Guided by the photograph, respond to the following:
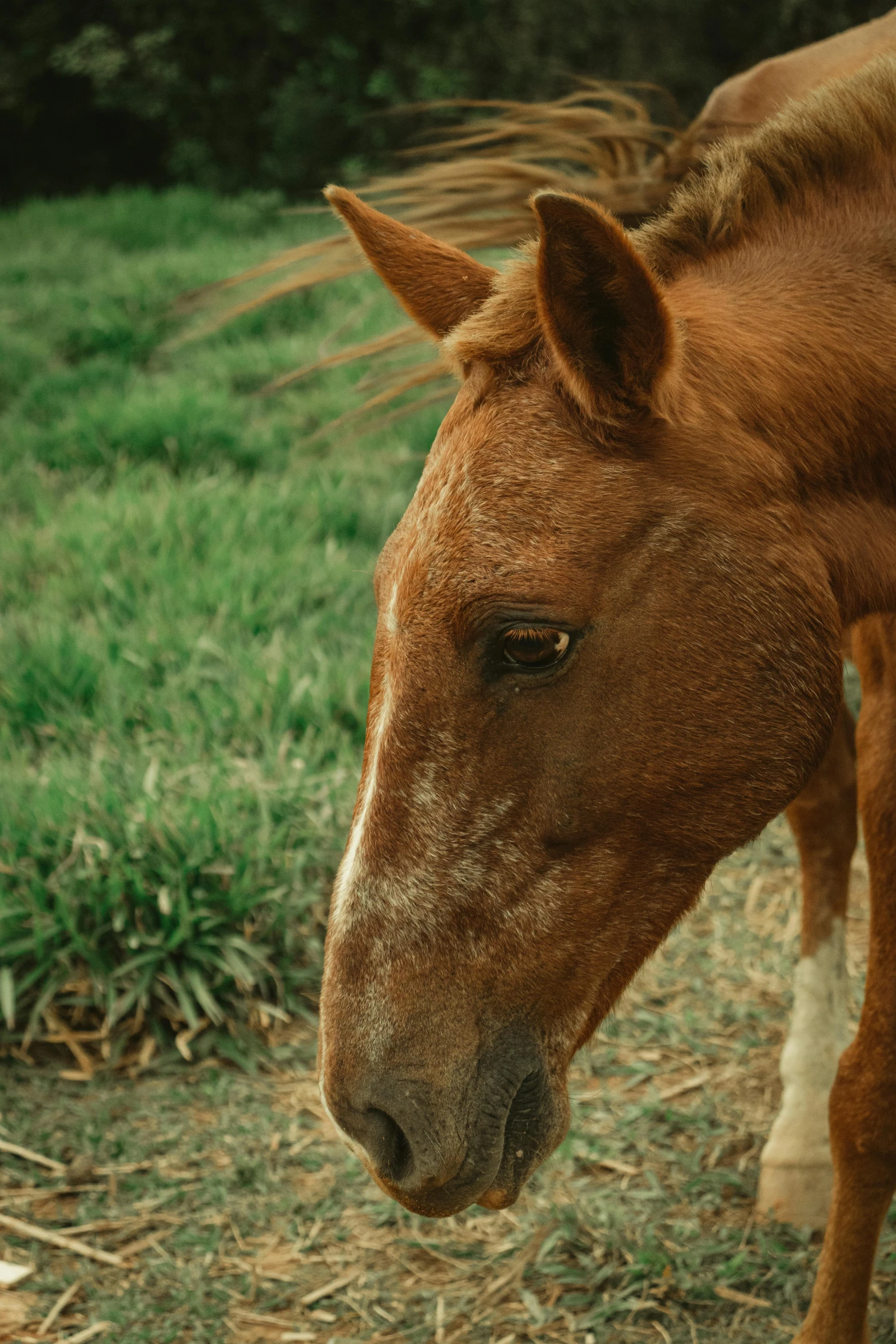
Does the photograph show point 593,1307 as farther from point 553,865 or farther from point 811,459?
point 811,459

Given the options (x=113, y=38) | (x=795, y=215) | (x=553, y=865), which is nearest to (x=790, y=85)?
(x=795, y=215)

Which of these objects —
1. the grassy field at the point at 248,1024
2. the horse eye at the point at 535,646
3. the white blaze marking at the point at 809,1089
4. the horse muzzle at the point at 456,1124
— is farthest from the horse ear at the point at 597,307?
the white blaze marking at the point at 809,1089

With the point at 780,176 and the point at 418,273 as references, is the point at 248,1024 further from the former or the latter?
the point at 780,176

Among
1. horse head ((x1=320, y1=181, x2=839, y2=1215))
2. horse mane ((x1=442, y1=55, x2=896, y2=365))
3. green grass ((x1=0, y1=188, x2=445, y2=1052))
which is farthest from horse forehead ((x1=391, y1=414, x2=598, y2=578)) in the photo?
green grass ((x1=0, y1=188, x2=445, y2=1052))

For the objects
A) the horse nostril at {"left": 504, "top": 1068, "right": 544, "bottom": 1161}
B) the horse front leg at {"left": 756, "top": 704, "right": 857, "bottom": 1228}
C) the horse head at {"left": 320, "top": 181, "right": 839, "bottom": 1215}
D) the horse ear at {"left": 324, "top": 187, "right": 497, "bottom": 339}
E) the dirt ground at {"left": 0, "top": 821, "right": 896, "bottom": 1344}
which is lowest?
the dirt ground at {"left": 0, "top": 821, "right": 896, "bottom": 1344}

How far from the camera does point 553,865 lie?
1593 millimetres

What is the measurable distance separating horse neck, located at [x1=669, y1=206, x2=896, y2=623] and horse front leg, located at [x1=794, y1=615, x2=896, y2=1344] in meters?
0.30

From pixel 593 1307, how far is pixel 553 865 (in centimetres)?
114

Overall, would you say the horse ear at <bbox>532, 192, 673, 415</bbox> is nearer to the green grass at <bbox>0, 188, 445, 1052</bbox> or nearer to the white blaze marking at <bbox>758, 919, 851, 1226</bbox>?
the white blaze marking at <bbox>758, 919, 851, 1226</bbox>

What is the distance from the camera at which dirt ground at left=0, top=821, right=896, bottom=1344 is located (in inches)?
89.0

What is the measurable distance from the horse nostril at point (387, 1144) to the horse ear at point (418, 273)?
1.14 m

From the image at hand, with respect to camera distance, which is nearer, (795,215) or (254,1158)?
(795,215)

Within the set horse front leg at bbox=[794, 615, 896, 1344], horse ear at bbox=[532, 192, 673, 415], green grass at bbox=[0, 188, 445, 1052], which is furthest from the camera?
green grass at bbox=[0, 188, 445, 1052]

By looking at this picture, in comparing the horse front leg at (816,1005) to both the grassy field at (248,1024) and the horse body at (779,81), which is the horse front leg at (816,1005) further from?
Answer: the horse body at (779,81)
